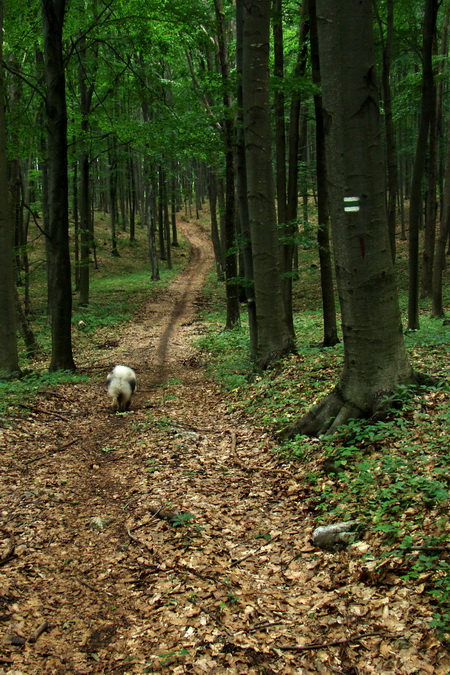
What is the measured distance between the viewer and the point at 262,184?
8.66 m

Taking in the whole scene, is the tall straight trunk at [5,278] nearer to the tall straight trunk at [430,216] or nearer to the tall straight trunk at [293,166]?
the tall straight trunk at [293,166]

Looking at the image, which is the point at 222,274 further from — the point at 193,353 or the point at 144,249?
the point at 193,353

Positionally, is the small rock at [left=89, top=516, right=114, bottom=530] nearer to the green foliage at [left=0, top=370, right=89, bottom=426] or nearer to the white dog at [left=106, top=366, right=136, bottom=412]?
the green foliage at [left=0, top=370, right=89, bottom=426]

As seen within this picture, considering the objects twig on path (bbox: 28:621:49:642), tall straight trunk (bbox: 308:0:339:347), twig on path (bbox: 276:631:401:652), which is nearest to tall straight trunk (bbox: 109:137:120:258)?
tall straight trunk (bbox: 308:0:339:347)

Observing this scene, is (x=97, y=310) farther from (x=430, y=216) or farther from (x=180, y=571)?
(x=180, y=571)

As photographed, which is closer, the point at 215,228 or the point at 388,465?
the point at 388,465

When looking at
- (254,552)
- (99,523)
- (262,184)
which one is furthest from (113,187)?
(254,552)

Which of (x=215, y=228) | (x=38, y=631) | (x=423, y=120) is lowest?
(x=38, y=631)

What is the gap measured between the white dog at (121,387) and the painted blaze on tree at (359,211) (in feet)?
14.0

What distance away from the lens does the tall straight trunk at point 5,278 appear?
9.09 m

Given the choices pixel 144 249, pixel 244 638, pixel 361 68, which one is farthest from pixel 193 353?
pixel 144 249

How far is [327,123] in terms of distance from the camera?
500 cm

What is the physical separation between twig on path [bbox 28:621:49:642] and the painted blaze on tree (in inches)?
135

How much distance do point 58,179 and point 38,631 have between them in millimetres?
9615
